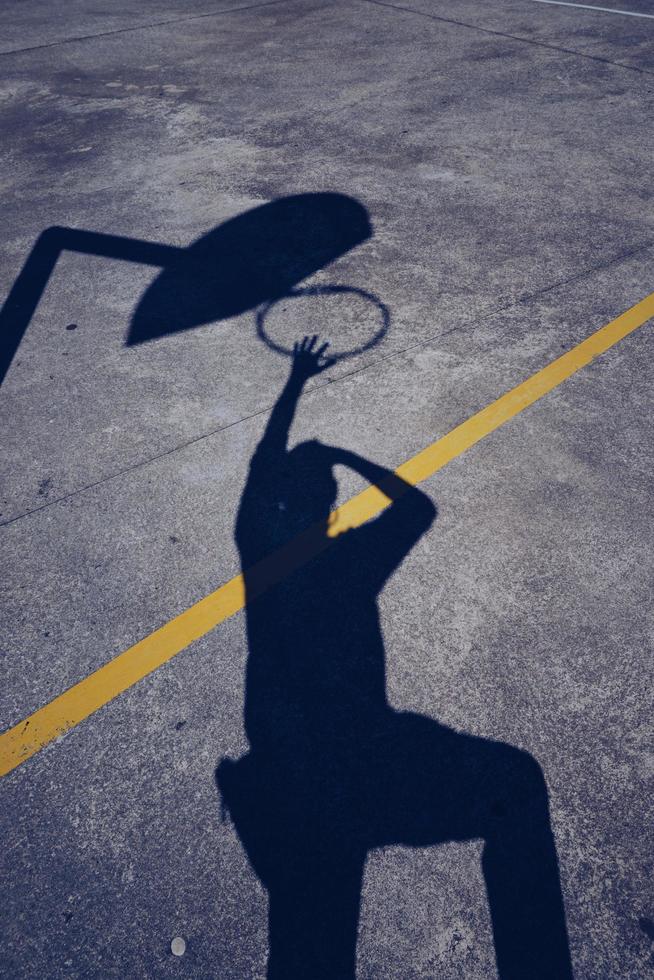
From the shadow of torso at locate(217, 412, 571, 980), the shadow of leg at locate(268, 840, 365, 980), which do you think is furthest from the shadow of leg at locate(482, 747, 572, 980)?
the shadow of leg at locate(268, 840, 365, 980)

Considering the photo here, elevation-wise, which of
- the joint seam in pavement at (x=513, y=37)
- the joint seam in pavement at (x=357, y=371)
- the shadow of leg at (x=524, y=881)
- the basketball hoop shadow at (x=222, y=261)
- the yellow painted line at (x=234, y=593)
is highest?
the joint seam in pavement at (x=513, y=37)

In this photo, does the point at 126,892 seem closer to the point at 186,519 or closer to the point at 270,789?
the point at 270,789

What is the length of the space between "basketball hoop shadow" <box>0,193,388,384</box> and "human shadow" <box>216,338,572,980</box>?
2.08m

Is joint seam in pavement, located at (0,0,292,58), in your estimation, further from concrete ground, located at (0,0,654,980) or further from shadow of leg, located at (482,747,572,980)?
shadow of leg, located at (482,747,572,980)

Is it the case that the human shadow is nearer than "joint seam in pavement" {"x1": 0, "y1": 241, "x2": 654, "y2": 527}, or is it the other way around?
the human shadow

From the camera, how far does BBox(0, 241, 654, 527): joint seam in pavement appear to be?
3.68 meters

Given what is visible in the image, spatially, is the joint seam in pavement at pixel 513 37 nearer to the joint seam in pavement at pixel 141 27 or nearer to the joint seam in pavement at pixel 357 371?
the joint seam in pavement at pixel 141 27

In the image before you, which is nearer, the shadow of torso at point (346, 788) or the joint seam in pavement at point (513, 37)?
the shadow of torso at point (346, 788)

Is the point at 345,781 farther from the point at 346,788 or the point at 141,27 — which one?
the point at 141,27

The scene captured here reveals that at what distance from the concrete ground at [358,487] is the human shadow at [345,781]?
69mm

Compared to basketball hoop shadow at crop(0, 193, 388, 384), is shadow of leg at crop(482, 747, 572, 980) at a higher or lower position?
lower

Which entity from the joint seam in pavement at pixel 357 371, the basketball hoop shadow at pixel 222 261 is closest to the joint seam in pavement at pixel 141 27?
the basketball hoop shadow at pixel 222 261

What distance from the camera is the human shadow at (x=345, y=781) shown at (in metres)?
2.21

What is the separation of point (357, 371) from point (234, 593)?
189cm
